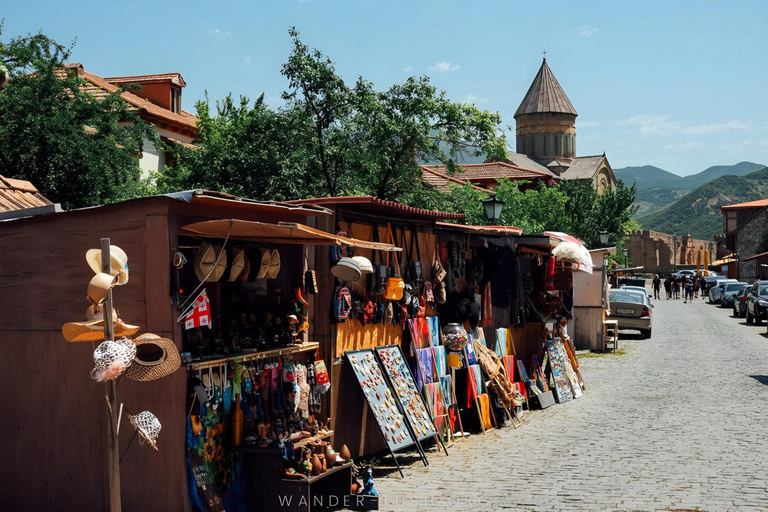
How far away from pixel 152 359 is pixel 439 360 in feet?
20.2

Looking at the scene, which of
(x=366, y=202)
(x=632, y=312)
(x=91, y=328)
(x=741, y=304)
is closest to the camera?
(x=91, y=328)

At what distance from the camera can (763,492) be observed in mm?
8703

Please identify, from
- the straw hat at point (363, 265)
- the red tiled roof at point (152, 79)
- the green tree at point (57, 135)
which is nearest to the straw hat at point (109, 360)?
the straw hat at point (363, 265)

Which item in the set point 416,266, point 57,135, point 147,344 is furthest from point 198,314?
point 57,135

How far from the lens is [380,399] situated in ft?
32.8

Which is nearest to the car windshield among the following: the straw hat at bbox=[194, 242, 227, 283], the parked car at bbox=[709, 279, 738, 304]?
the straw hat at bbox=[194, 242, 227, 283]

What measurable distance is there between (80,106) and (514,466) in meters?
20.4

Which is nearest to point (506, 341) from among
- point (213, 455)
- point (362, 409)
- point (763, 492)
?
point (362, 409)

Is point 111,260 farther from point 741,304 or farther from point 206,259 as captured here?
point 741,304

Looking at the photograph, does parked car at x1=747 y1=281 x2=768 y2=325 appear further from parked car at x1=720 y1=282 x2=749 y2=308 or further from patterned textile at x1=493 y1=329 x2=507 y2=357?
patterned textile at x1=493 y1=329 x2=507 y2=357

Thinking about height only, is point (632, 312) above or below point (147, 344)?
below

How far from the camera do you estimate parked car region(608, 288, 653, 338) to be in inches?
1121

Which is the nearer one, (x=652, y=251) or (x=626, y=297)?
(x=626, y=297)

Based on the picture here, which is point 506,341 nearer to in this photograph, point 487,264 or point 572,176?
point 487,264
